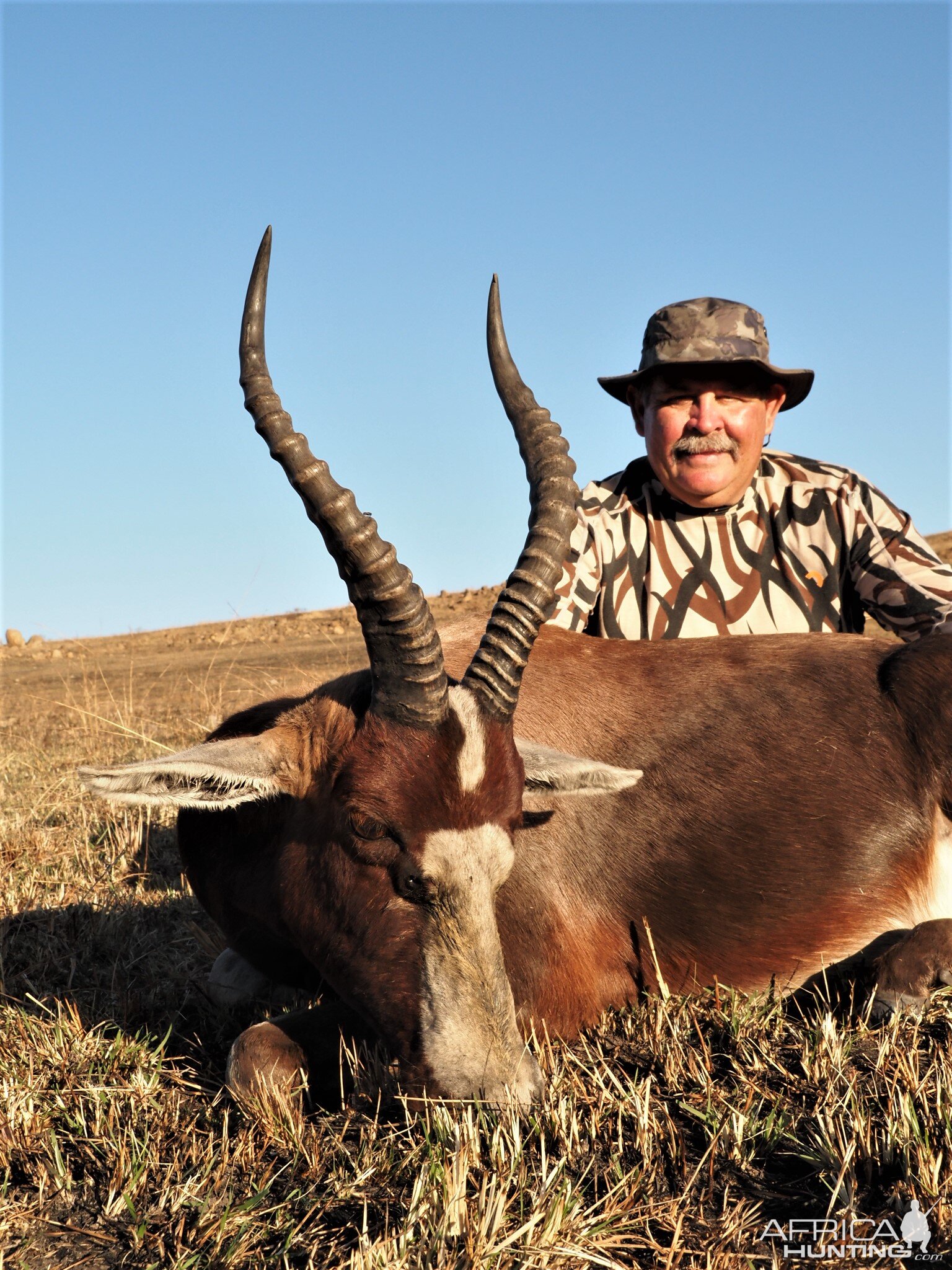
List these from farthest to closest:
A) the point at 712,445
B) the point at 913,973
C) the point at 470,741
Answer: the point at 712,445 → the point at 913,973 → the point at 470,741

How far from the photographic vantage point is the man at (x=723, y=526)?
619cm

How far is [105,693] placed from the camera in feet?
48.8

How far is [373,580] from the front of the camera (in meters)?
3.86

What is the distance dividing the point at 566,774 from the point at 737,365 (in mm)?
3083

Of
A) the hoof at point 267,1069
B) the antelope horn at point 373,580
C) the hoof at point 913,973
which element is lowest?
the hoof at point 267,1069

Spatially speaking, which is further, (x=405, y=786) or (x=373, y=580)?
(x=373, y=580)

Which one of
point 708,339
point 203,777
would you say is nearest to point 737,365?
point 708,339

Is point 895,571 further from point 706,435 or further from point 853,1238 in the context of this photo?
point 853,1238

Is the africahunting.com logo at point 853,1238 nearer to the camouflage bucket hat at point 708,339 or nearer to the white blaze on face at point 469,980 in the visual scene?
the white blaze on face at point 469,980

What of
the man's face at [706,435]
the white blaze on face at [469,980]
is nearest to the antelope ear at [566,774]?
the white blaze on face at [469,980]

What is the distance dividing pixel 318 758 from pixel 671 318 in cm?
361

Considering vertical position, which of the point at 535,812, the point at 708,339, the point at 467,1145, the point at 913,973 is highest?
the point at 708,339

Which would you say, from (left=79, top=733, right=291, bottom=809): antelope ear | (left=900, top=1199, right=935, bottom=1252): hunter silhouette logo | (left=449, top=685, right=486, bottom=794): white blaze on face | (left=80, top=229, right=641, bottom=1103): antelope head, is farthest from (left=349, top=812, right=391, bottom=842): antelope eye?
(left=900, top=1199, right=935, bottom=1252): hunter silhouette logo

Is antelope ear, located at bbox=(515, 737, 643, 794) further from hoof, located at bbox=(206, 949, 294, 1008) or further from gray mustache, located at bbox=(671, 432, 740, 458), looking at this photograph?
gray mustache, located at bbox=(671, 432, 740, 458)
